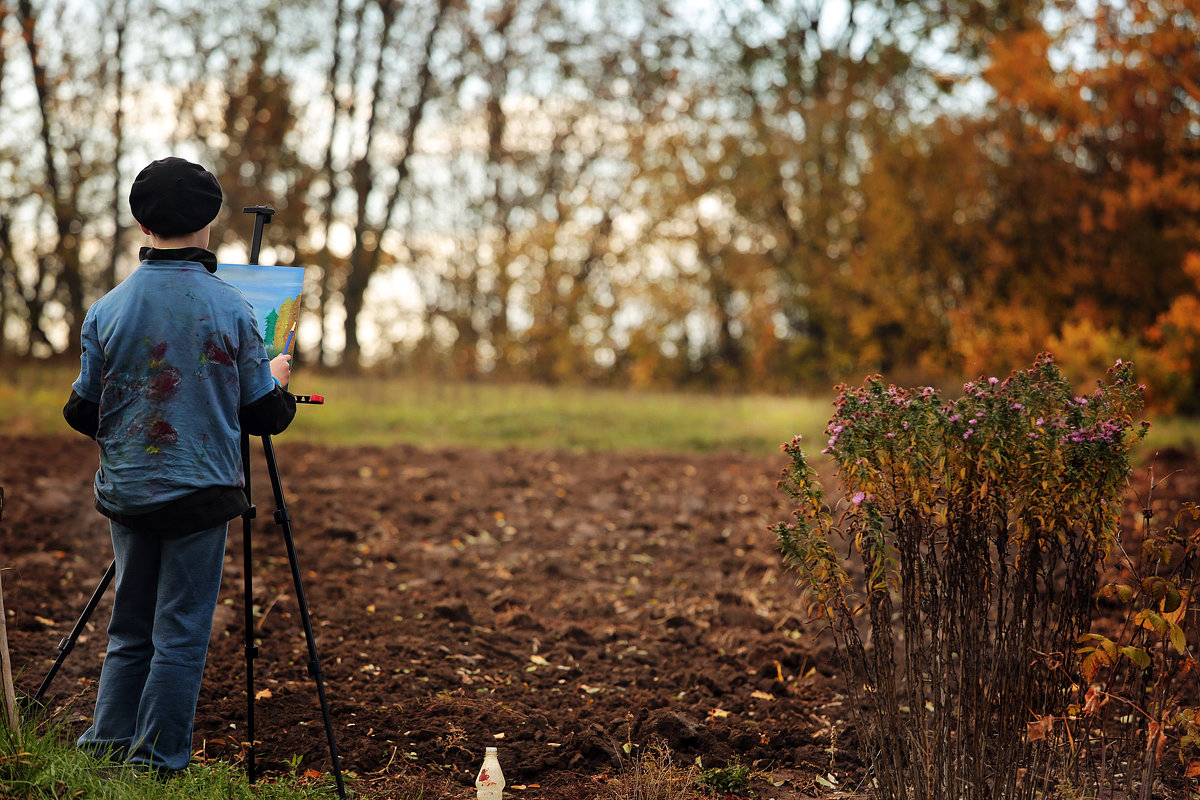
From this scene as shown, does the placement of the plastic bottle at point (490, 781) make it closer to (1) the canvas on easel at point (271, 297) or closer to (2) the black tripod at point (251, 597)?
(2) the black tripod at point (251, 597)

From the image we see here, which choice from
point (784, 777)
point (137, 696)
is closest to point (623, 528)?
point (784, 777)

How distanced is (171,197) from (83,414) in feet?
2.39

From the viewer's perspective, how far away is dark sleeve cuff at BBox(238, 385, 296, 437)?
10.6ft

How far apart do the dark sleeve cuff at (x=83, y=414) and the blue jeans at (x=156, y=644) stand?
33cm

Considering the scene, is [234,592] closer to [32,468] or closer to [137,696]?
[137,696]

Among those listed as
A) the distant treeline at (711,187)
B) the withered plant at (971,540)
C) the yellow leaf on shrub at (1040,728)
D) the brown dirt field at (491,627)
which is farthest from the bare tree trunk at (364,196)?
the yellow leaf on shrub at (1040,728)

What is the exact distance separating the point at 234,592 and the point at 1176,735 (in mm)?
4678

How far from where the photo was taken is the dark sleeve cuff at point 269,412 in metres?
3.24

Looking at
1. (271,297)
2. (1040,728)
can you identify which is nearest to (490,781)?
(1040,728)

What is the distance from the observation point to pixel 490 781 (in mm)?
3156

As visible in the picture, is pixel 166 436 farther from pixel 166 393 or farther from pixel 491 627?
pixel 491 627

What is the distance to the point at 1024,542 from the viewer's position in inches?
116

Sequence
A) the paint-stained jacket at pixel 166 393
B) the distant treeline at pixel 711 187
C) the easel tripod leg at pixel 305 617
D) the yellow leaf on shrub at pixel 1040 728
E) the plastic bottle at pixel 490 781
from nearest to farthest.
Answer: the yellow leaf on shrub at pixel 1040 728 → the paint-stained jacket at pixel 166 393 → the plastic bottle at pixel 490 781 → the easel tripod leg at pixel 305 617 → the distant treeline at pixel 711 187

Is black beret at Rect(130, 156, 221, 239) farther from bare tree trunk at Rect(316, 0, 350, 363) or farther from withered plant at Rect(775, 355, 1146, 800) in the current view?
bare tree trunk at Rect(316, 0, 350, 363)
